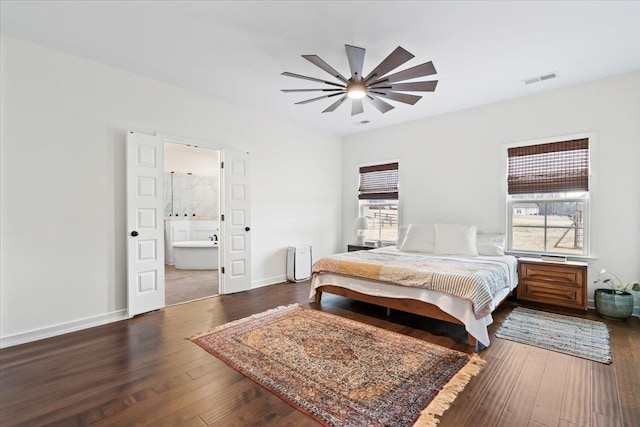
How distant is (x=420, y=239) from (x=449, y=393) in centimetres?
292

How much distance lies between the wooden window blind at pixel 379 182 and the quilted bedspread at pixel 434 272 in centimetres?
194

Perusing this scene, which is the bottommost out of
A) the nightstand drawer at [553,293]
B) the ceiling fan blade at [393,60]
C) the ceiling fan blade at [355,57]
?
the nightstand drawer at [553,293]

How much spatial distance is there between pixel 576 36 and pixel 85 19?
4.47 meters

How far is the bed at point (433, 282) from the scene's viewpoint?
278 centimetres

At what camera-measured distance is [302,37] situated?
2828mm

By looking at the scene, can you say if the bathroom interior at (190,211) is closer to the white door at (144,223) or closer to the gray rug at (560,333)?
the white door at (144,223)

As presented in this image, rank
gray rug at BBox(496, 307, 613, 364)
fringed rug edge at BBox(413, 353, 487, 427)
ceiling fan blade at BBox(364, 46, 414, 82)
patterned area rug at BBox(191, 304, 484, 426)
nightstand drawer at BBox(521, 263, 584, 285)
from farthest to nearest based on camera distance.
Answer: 1. nightstand drawer at BBox(521, 263, 584, 285)
2. gray rug at BBox(496, 307, 613, 364)
3. ceiling fan blade at BBox(364, 46, 414, 82)
4. patterned area rug at BBox(191, 304, 484, 426)
5. fringed rug edge at BBox(413, 353, 487, 427)

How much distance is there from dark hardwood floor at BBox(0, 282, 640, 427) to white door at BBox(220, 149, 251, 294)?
4.69 feet

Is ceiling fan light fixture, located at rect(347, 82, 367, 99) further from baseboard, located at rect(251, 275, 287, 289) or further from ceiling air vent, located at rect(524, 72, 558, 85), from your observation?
baseboard, located at rect(251, 275, 287, 289)

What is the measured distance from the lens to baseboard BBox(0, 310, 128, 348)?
280 cm

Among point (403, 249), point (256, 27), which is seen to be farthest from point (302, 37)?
point (403, 249)

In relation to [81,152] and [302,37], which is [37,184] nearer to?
[81,152]

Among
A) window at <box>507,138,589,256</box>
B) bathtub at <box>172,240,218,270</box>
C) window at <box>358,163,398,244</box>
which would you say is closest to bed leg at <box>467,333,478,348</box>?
window at <box>507,138,589,256</box>

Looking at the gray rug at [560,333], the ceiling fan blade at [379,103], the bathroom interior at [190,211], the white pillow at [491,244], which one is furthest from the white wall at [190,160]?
the gray rug at [560,333]
